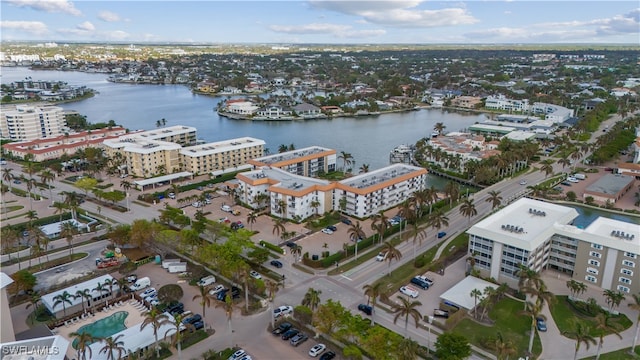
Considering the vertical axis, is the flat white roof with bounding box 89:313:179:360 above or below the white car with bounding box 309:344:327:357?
above

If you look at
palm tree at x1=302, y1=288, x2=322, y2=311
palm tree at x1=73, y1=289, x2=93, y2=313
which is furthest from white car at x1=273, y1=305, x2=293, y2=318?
palm tree at x1=73, y1=289, x2=93, y2=313

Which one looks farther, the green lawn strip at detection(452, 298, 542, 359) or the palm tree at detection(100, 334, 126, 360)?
the green lawn strip at detection(452, 298, 542, 359)

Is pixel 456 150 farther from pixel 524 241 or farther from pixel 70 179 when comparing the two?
pixel 70 179

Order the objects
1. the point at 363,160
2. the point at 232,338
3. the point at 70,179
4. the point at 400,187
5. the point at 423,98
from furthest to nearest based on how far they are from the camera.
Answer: the point at 423,98 → the point at 363,160 → the point at 70,179 → the point at 400,187 → the point at 232,338

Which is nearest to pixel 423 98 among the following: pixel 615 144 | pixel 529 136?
pixel 529 136

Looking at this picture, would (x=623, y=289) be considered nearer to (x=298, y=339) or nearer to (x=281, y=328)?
(x=298, y=339)

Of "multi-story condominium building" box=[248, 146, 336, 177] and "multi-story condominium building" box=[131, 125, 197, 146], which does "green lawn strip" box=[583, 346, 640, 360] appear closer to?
"multi-story condominium building" box=[248, 146, 336, 177]
